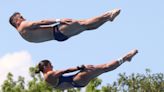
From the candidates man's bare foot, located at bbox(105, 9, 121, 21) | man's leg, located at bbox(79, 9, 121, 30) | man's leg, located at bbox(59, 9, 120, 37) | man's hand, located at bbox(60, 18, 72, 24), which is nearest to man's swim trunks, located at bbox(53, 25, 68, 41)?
man's leg, located at bbox(59, 9, 120, 37)

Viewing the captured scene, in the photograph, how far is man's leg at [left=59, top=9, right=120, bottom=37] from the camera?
11.0 metres

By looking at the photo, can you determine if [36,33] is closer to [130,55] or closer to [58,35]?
[58,35]

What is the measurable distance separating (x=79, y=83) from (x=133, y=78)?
35.2 metres

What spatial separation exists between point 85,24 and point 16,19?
1711mm

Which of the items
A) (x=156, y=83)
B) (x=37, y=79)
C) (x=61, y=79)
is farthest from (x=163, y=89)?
(x=61, y=79)

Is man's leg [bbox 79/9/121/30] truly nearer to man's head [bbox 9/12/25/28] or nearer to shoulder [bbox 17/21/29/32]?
shoulder [bbox 17/21/29/32]

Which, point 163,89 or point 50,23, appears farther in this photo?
point 163,89

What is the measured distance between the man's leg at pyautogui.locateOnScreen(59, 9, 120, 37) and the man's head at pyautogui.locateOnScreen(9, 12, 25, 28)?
1004 mm

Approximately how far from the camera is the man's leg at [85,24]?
1095cm

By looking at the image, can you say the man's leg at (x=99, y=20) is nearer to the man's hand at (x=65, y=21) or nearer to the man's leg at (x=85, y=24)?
the man's leg at (x=85, y=24)

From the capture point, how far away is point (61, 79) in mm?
12133

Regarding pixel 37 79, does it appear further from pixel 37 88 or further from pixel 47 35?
pixel 47 35

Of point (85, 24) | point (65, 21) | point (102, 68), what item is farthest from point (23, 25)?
point (102, 68)

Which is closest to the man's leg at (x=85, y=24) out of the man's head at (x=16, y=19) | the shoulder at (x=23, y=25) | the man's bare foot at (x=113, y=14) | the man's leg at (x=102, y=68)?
the man's bare foot at (x=113, y=14)
